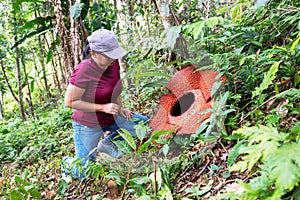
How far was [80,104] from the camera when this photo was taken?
2502 millimetres

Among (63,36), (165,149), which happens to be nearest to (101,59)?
(165,149)

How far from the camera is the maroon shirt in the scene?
246 cm

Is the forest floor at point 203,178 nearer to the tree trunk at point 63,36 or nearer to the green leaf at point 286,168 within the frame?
the green leaf at point 286,168

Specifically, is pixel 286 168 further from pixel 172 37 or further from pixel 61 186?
pixel 172 37

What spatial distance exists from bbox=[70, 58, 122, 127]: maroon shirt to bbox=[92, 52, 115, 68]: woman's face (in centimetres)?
3

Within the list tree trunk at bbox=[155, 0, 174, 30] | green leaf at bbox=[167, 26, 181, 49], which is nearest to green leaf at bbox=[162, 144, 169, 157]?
green leaf at bbox=[167, 26, 181, 49]

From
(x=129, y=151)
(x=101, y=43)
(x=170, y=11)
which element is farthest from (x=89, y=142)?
(x=170, y=11)

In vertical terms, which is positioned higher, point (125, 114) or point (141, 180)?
point (125, 114)

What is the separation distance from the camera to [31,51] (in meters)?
8.19

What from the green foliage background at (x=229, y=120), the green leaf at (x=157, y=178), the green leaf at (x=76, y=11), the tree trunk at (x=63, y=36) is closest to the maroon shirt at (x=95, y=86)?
the green foliage background at (x=229, y=120)

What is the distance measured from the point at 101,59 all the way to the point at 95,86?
23 centimetres

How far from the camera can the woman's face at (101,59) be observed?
2.47 m

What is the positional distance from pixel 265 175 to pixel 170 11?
6.59 feet

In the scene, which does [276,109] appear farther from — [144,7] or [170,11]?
[144,7]
